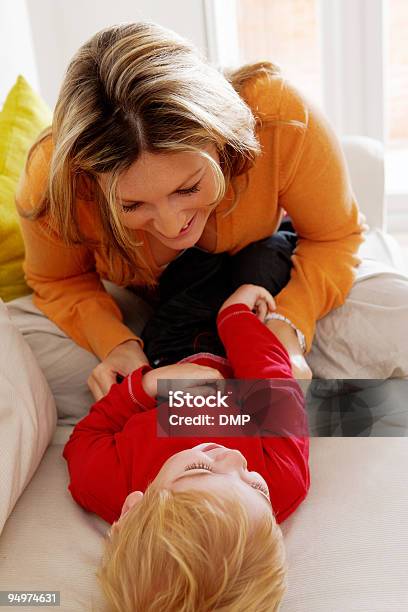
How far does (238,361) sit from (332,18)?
1678mm

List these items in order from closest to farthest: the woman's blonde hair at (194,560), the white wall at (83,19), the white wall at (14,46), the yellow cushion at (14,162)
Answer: the woman's blonde hair at (194,560) → the yellow cushion at (14,162) → the white wall at (14,46) → the white wall at (83,19)

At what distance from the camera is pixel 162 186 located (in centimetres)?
114

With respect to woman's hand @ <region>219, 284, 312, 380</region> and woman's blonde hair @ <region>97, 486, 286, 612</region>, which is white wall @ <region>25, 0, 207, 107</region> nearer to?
woman's hand @ <region>219, 284, 312, 380</region>

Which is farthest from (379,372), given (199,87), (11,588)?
(11,588)

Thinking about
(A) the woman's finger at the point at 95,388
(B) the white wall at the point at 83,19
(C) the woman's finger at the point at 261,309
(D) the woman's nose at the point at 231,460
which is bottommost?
(A) the woman's finger at the point at 95,388

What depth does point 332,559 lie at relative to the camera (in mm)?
1040

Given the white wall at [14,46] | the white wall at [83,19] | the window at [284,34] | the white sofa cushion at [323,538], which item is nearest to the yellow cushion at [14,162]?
the white wall at [14,46]

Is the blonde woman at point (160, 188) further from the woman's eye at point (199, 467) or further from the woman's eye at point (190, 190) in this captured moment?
the woman's eye at point (199, 467)

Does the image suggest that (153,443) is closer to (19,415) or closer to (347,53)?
(19,415)

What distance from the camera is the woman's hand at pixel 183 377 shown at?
126 centimetres

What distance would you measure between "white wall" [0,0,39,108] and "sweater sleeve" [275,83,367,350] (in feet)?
3.17

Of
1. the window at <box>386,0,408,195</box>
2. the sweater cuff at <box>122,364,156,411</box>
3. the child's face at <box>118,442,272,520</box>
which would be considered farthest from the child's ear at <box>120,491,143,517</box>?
the window at <box>386,0,408,195</box>

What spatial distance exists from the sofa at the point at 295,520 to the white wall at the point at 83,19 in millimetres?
1476

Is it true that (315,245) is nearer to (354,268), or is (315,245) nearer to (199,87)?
(354,268)
